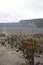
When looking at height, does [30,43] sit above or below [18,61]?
above

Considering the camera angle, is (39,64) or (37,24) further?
(37,24)

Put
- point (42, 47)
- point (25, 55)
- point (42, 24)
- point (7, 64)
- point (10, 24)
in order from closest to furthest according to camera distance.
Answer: point (7, 64)
point (25, 55)
point (42, 47)
point (42, 24)
point (10, 24)

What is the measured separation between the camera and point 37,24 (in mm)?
132250

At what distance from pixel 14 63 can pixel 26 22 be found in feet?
406

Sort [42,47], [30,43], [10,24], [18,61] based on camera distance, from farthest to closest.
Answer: [10,24] → [42,47] → [18,61] → [30,43]

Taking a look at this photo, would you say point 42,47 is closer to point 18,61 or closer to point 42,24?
point 18,61

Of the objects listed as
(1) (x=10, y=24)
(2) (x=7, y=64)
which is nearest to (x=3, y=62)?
(2) (x=7, y=64)

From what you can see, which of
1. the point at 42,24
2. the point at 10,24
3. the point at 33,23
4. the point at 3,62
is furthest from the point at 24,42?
the point at 10,24

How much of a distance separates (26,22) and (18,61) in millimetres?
122718

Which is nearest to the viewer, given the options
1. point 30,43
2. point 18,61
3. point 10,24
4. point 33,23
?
point 30,43

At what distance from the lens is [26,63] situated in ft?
58.8

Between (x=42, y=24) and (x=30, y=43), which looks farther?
(x=42, y=24)

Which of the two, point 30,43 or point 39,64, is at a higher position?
point 30,43

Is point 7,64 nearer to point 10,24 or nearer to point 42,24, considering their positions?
point 42,24
